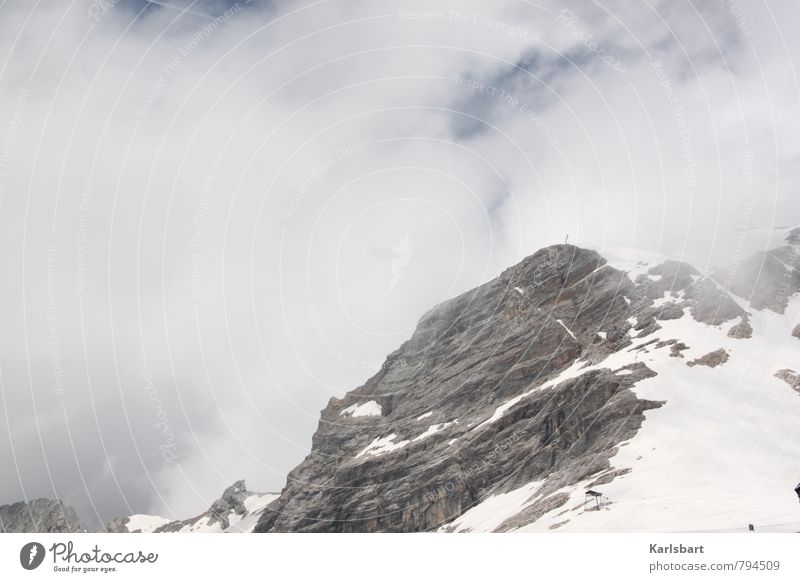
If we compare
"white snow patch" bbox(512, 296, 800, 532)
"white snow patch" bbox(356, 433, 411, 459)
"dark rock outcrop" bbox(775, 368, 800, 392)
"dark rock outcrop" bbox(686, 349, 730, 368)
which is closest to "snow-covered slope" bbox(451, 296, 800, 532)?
"white snow patch" bbox(512, 296, 800, 532)

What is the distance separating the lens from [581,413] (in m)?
101

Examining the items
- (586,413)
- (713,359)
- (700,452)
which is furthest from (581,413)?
(713,359)

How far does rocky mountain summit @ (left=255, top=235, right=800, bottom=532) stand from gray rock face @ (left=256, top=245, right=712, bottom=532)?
1.35ft

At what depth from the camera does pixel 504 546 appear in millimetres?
22609

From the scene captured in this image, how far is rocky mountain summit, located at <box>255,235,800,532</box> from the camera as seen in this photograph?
72.6m

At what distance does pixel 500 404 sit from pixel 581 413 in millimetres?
35236

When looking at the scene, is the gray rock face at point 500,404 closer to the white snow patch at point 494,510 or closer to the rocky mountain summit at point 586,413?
the rocky mountain summit at point 586,413

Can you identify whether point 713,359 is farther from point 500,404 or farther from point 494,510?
point 494,510

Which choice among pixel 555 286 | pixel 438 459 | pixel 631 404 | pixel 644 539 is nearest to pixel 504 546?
pixel 644 539

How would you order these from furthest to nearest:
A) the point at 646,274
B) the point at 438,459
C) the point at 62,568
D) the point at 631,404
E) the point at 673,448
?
1. the point at 646,274
2. the point at 438,459
3. the point at 631,404
4. the point at 673,448
5. the point at 62,568

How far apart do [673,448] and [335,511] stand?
84.8 meters

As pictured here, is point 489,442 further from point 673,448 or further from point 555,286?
point 555,286

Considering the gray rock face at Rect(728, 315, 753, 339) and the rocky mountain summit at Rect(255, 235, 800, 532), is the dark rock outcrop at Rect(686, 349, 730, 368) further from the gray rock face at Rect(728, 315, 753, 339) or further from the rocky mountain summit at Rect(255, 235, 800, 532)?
the gray rock face at Rect(728, 315, 753, 339)

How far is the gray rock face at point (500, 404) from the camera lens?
331 ft
